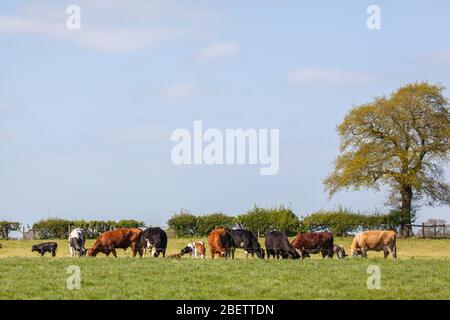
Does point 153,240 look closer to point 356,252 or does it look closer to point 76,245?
point 76,245

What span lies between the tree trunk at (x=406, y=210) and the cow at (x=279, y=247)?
35.5 metres

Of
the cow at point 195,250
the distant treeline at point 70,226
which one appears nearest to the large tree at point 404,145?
the distant treeline at point 70,226

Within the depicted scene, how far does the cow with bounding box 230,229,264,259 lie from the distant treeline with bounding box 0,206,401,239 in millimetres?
26199

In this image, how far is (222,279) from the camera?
91.2 ft

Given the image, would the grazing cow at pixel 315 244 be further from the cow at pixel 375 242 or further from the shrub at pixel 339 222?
the shrub at pixel 339 222

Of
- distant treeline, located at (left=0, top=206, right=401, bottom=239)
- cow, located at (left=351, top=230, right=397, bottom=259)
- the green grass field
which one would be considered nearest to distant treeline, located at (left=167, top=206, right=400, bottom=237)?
distant treeline, located at (left=0, top=206, right=401, bottom=239)

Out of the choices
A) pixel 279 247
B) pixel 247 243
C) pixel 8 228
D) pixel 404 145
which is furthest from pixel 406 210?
pixel 279 247

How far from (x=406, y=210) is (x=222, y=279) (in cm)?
5130

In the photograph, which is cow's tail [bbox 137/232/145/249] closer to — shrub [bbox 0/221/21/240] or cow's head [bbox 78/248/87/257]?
cow's head [bbox 78/248/87/257]

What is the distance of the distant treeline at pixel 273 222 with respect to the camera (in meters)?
70.2

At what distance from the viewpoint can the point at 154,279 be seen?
27.7 m

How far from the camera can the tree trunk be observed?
75750mm

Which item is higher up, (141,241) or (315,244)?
(141,241)
